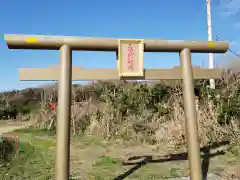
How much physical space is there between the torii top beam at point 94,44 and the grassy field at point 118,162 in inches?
82.2

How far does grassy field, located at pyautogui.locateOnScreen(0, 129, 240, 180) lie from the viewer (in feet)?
16.0

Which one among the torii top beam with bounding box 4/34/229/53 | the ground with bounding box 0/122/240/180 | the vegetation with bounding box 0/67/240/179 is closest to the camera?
the torii top beam with bounding box 4/34/229/53

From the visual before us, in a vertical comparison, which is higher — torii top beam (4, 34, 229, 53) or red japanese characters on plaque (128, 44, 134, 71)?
torii top beam (4, 34, 229, 53)

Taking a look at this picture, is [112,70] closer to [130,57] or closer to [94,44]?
[130,57]

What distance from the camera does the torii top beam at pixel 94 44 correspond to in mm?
3521

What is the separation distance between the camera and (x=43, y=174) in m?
4.98

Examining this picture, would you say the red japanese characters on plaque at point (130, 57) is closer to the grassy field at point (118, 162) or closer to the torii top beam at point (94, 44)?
the torii top beam at point (94, 44)

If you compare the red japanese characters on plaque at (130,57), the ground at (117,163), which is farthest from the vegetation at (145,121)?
the red japanese characters on plaque at (130,57)

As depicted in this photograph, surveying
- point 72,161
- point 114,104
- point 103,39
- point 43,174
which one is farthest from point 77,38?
point 114,104

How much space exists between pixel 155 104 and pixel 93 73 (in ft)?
16.9

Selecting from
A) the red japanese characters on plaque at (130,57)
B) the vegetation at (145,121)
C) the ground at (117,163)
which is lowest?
the ground at (117,163)

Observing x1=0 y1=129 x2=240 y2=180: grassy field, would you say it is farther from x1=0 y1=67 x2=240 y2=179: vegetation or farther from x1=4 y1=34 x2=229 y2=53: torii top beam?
x1=4 y1=34 x2=229 y2=53: torii top beam

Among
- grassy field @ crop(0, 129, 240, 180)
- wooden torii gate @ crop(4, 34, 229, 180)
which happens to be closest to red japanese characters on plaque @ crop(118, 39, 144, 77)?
wooden torii gate @ crop(4, 34, 229, 180)

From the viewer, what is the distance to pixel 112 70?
390 centimetres
